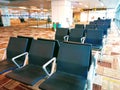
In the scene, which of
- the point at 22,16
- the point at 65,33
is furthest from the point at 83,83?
the point at 22,16

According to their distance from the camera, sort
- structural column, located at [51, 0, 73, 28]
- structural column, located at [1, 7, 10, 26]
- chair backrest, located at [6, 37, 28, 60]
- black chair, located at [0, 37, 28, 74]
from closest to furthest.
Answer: black chair, located at [0, 37, 28, 74], chair backrest, located at [6, 37, 28, 60], structural column, located at [51, 0, 73, 28], structural column, located at [1, 7, 10, 26]

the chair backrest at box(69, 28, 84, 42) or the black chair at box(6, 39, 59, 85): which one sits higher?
the chair backrest at box(69, 28, 84, 42)

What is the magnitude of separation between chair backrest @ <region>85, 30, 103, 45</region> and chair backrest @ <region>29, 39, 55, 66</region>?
1.75 m

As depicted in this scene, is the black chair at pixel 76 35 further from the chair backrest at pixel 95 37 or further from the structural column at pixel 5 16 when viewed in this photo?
the structural column at pixel 5 16

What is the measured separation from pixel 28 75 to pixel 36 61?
38 centimetres

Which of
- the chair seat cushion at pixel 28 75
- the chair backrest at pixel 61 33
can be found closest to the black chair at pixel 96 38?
the chair backrest at pixel 61 33

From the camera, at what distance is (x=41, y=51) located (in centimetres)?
208

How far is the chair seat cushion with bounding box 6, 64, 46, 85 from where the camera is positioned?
1.67 metres

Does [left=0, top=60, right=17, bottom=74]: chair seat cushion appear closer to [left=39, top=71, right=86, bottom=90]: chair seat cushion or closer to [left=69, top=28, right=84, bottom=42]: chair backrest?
[left=39, top=71, right=86, bottom=90]: chair seat cushion

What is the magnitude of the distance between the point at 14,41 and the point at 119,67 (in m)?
2.62

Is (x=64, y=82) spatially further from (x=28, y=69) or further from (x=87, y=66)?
(x=28, y=69)

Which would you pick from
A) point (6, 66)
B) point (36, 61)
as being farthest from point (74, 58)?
point (6, 66)

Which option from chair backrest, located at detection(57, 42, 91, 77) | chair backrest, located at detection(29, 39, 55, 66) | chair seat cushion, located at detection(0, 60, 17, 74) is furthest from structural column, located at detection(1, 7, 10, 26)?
chair backrest, located at detection(57, 42, 91, 77)

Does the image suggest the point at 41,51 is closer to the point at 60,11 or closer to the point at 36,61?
the point at 36,61
